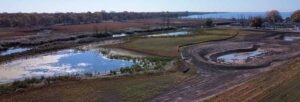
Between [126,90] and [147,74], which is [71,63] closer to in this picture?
[147,74]

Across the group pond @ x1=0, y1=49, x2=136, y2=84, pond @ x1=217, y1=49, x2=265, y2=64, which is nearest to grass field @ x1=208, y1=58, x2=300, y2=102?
pond @ x1=217, y1=49, x2=265, y2=64

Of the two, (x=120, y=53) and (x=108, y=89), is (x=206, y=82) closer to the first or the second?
(x=108, y=89)

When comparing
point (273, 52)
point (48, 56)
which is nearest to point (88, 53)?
point (48, 56)

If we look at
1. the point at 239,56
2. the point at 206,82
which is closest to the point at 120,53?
the point at 239,56

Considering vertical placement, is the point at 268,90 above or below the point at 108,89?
above

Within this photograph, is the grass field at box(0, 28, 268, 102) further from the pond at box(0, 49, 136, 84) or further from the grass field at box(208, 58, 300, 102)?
the pond at box(0, 49, 136, 84)

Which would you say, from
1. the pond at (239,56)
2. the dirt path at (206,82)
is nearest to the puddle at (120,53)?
the dirt path at (206,82)

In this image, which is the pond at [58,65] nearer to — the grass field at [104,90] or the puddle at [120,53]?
the puddle at [120,53]

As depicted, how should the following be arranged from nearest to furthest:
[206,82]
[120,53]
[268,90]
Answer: [268,90] → [206,82] → [120,53]
